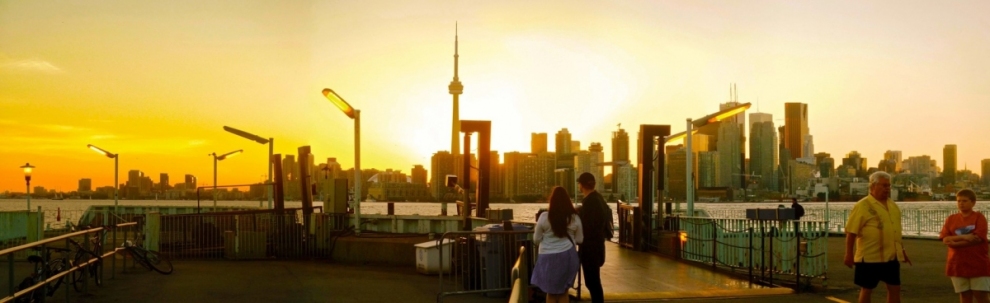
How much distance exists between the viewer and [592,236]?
1039 centimetres

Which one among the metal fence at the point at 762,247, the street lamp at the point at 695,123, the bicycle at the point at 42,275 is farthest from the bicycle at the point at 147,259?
the street lamp at the point at 695,123

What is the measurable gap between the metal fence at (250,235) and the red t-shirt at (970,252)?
15.1 m

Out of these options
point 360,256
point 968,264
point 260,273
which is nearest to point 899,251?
point 968,264

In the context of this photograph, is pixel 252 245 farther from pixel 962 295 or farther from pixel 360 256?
pixel 962 295

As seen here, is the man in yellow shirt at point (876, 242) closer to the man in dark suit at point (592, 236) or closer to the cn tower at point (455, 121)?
the man in dark suit at point (592, 236)

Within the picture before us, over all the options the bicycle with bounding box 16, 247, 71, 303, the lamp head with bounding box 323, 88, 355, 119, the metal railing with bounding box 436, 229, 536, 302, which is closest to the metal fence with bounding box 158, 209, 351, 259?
the lamp head with bounding box 323, 88, 355, 119

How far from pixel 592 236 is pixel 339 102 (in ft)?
45.1

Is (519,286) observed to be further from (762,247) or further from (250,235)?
(250,235)

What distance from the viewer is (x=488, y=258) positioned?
12.7 m

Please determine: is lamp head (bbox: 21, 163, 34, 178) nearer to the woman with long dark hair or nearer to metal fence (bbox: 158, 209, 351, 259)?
metal fence (bbox: 158, 209, 351, 259)

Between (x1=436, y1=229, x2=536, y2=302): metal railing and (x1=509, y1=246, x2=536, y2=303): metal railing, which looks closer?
(x1=509, y1=246, x2=536, y2=303): metal railing

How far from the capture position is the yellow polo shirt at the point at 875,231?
9328mm

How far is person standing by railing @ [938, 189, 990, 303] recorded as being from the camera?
30.5ft

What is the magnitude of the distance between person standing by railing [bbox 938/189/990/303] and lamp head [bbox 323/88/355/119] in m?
16.1
